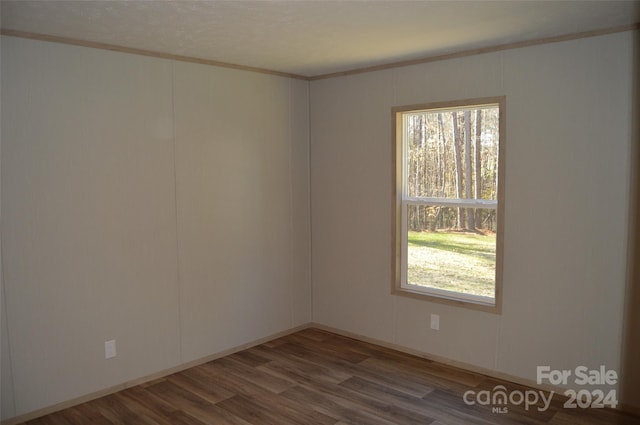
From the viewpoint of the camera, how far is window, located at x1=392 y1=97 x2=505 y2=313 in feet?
12.7

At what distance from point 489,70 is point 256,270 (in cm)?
261

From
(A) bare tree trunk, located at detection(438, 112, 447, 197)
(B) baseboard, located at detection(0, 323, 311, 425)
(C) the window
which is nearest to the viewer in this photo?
(B) baseboard, located at detection(0, 323, 311, 425)

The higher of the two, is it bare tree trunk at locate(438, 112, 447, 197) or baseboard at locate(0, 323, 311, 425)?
bare tree trunk at locate(438, 112, 447, 197)

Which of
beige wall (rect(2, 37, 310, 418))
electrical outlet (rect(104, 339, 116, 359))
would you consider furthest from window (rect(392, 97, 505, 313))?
electrical outlet (rect(104, 339, 116, 359))

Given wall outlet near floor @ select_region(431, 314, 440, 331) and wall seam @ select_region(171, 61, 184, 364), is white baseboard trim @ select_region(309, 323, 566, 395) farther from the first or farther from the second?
wall seam @ select_region(171, 61, 184, 364)

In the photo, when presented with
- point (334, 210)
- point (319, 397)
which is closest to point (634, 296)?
point (319, 397)

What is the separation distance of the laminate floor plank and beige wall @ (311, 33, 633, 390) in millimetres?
327

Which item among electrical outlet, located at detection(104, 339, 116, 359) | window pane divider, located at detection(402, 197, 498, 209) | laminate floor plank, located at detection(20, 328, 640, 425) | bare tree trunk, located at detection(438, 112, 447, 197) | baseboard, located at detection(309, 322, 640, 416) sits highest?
bare tree trunk, located at detection(438, 112, 447, 197)

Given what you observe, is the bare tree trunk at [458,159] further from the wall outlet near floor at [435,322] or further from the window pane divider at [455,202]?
the wall outlet near floor at [435,322]

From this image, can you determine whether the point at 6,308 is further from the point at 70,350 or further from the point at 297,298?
the point at 297,298

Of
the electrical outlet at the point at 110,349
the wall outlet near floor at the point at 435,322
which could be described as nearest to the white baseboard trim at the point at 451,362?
the wall outlet near floor at the point at 435,322

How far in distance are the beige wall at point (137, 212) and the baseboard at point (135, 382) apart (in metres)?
0.04

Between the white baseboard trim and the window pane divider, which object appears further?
the window pane divider

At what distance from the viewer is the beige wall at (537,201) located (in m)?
→ 3.27
